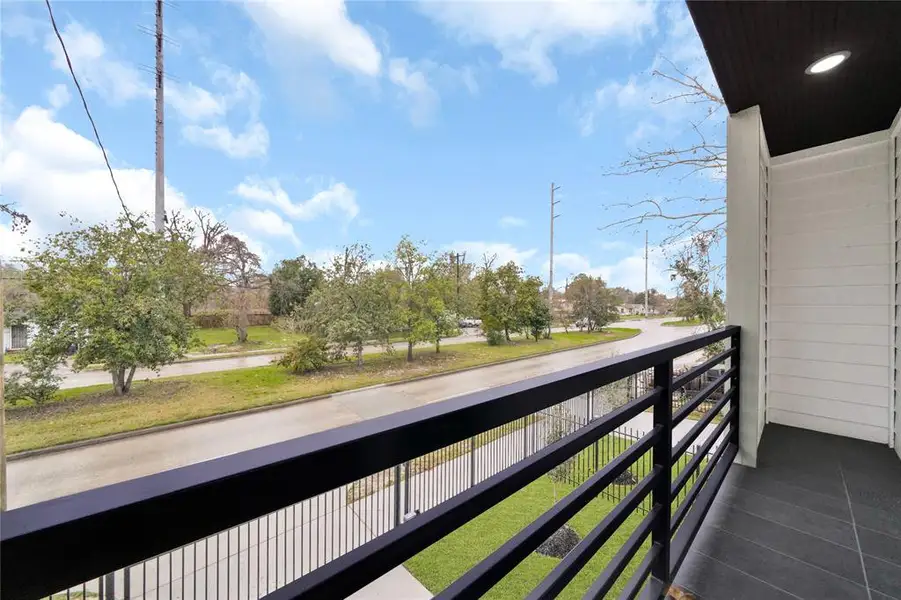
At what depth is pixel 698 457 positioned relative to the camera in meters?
1.54

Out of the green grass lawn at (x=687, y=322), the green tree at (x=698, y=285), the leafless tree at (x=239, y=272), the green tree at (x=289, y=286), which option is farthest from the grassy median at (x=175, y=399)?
the green tree at (x=698, y=285)

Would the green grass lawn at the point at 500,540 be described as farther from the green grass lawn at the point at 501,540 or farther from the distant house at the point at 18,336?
the distant house at the point at 18,336

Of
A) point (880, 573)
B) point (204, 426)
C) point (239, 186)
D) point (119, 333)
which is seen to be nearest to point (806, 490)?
point (880, 573)

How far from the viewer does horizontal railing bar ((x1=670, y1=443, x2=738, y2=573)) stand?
53.1 inches

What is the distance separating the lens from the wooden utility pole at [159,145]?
6.41 ft

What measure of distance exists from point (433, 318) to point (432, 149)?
151 cm

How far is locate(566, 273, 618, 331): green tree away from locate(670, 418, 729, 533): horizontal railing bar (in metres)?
1.93

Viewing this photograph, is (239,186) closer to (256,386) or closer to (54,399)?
(256,386)

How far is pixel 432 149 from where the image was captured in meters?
3.53

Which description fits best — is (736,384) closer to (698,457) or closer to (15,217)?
(698,457)

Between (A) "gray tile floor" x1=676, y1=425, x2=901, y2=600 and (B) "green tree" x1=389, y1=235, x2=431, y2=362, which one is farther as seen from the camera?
(B) "green tree" x1=389, y1=235, x2=431, y2=362

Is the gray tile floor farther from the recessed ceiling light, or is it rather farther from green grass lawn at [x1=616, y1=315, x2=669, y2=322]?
the recessed ceiling light

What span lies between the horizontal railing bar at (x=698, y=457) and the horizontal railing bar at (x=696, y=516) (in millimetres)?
196

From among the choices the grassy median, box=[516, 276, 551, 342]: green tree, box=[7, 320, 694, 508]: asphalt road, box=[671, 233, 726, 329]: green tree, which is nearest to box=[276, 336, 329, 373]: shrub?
the grassy median
